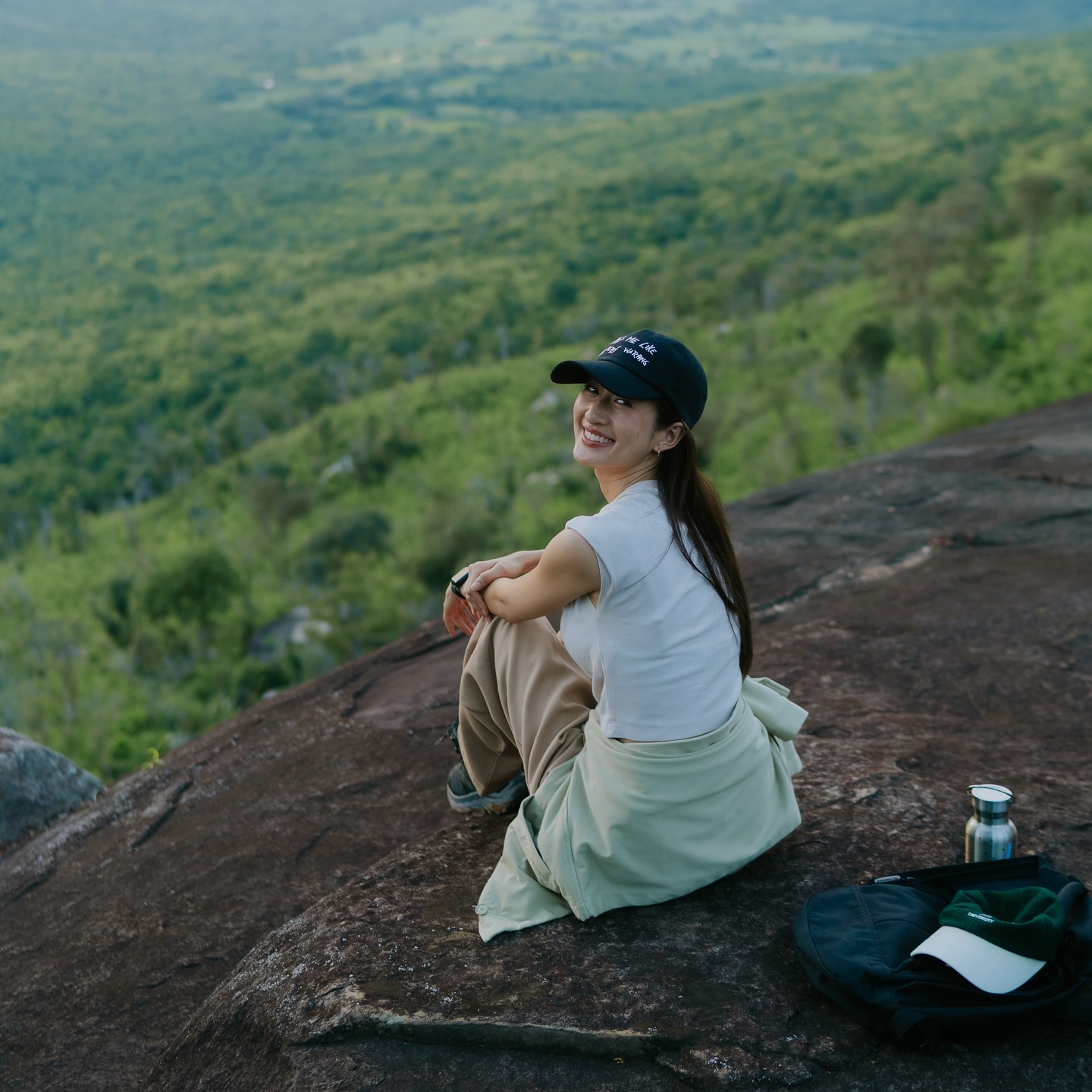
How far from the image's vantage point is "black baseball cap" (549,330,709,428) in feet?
9.39

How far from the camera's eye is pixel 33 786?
18.2ft

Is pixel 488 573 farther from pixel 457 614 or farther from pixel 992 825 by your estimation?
pixel 992 825

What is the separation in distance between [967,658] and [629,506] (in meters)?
3.22

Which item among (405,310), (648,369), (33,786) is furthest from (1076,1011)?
(405,310)

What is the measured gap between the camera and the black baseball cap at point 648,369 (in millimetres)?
2863

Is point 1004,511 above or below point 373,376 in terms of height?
above

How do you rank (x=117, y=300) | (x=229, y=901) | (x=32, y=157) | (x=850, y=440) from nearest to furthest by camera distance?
1. (x=229, y=901)
2. (x=850, y=440)
3. (x=117, y=300)
4. (x=32, y=157)

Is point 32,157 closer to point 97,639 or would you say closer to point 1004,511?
point 97,639

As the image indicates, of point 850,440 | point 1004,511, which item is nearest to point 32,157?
point 850,440

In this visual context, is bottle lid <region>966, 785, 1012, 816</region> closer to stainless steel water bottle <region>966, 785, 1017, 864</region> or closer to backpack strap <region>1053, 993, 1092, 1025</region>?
stainless steel water bottle <region>966, 785, 1017, 864</region>

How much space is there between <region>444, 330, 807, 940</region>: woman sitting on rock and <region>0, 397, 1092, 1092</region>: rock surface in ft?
0.57

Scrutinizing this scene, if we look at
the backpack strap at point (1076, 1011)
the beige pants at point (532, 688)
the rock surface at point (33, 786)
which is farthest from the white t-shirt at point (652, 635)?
the rock surface at point (33, 786)

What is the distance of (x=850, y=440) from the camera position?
29.5 metres

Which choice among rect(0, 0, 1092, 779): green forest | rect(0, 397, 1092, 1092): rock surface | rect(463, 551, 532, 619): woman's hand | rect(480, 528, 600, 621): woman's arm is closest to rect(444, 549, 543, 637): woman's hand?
rect(463, 551, 532, 619): woman's hand
